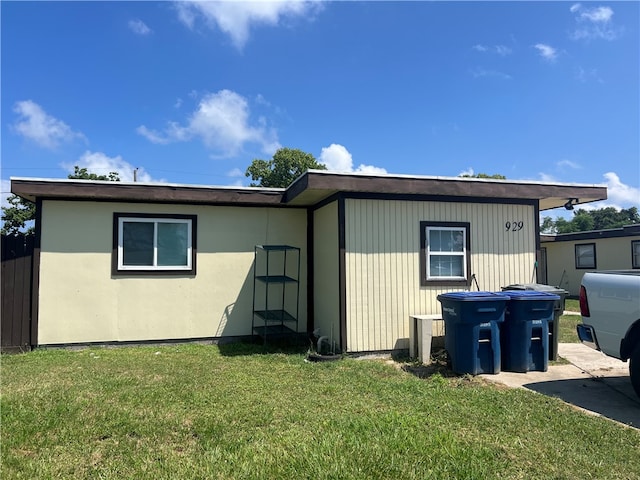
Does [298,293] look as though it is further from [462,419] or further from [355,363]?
[462,419]

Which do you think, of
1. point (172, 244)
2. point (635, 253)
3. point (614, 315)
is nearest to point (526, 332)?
point (614, 315)

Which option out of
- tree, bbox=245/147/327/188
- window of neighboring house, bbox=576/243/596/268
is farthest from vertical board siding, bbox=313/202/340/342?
tree, bbox=245/147/327/188

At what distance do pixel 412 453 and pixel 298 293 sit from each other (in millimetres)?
5613

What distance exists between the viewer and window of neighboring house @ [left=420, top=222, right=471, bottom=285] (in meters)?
7.31

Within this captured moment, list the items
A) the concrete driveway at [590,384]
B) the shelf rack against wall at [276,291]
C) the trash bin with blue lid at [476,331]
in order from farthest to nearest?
the shelf rack against wall at [276,291] < the trash bin with blue lid at [476,331] < the concrete driveway at [590,384]

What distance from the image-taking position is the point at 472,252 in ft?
24.8

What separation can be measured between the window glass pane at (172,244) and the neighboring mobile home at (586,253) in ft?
48.9

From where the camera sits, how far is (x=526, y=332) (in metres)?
5.96

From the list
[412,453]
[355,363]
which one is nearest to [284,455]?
[412,453]

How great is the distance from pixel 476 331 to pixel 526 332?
79 cm

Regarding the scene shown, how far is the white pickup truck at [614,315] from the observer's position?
452cm

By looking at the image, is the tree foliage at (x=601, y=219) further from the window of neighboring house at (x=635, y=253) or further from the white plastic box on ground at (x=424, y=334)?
the white plastic box on ground at (x=424, y=334)

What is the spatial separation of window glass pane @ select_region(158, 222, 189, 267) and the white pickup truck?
257 inches

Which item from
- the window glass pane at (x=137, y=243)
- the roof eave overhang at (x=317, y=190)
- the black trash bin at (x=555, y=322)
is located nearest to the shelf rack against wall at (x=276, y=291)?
the roof eave overhang at (x=317, y=190)
